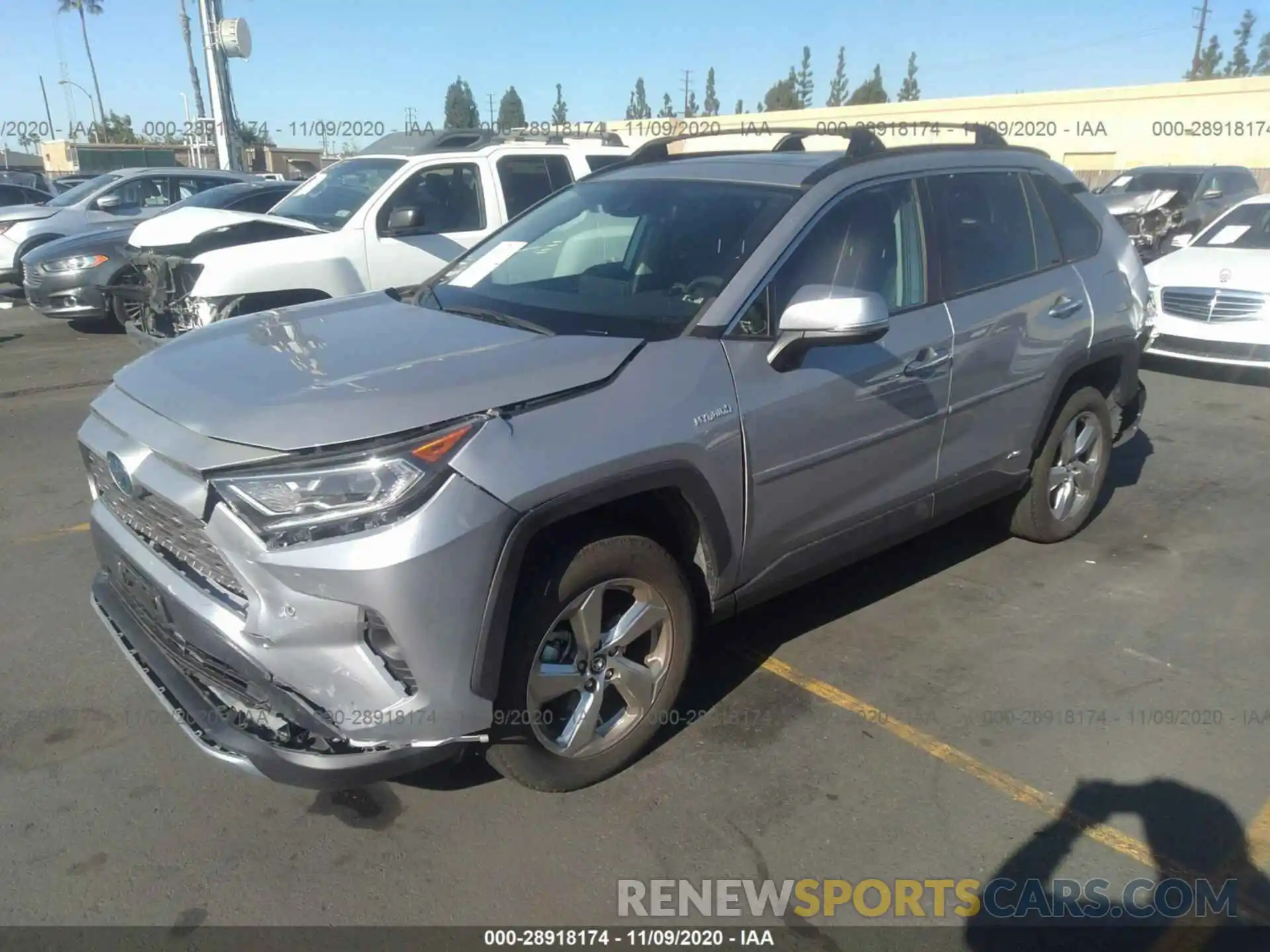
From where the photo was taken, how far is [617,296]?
3.58 metres

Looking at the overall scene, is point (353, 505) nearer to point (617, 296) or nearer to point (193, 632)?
point (193, 632)

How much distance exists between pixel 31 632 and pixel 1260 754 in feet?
15.6

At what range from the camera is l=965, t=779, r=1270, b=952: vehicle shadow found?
2.61 metres

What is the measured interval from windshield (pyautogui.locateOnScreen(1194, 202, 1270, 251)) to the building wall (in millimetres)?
23295

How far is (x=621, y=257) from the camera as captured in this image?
154 inches

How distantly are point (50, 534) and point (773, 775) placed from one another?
4.06m

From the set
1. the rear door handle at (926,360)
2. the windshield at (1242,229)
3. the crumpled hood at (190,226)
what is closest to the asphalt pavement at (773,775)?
the rear door handle at (926,360)

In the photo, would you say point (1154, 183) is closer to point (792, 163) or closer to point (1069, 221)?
point (1069, 221)

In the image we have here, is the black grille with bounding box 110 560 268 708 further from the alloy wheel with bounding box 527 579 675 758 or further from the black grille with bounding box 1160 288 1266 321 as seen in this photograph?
the black grille with bounding box 1160 288 1266 321

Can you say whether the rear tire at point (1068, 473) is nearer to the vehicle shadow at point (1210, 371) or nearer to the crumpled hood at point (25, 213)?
the vehicle shadow at point (1210, 371)

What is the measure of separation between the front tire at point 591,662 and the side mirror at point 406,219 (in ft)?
16.4

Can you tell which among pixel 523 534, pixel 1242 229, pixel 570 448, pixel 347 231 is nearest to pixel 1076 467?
pixel 570 448

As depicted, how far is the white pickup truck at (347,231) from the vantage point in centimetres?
741

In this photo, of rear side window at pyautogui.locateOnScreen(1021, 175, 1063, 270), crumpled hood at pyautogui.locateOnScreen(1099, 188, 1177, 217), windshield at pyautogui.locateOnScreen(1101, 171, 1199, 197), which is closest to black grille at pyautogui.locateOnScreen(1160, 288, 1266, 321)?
crumpled hood at pyautogui.locateOnScreen(1099, 188, 1177, 217)
